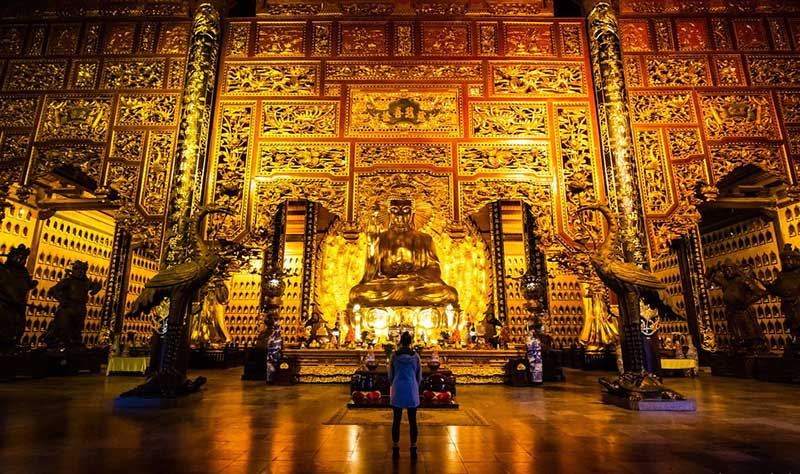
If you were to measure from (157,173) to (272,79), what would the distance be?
2599mm

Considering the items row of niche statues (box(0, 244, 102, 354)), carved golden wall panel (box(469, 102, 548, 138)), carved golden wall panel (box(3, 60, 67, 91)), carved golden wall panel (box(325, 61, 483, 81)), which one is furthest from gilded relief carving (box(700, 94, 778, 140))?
row of niche statues (box(0, 244, 102, 354))

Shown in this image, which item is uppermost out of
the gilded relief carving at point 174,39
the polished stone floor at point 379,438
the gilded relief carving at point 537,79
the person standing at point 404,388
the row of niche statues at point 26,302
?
the gilded relief carving at point 174,39

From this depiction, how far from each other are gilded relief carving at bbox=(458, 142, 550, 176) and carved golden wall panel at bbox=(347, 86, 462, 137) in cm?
45

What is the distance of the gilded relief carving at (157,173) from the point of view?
7078 mm

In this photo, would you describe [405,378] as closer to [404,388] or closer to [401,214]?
[404,388]

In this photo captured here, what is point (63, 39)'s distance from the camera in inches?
320

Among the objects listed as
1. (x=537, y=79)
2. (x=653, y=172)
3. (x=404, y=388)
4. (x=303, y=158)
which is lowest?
(x=404, y=388)

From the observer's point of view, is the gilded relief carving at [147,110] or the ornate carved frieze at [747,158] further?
the gilded relief carving at [147,110]

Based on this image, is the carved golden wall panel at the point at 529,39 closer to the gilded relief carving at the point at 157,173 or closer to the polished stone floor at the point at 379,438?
the polished stone floor at the point at 379,438

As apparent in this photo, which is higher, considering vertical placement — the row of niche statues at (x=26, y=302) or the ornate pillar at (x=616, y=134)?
the ornate pillar at (x=616, y=134)

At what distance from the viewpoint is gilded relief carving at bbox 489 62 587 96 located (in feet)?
25.5

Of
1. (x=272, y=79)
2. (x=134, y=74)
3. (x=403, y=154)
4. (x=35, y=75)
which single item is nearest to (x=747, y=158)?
(x=403, y=154)

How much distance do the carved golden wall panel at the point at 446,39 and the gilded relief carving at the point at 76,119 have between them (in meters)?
5.83

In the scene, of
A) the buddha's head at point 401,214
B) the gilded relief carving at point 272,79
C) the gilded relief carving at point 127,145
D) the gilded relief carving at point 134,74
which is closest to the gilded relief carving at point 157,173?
the gilded relief carving at point 127,145
